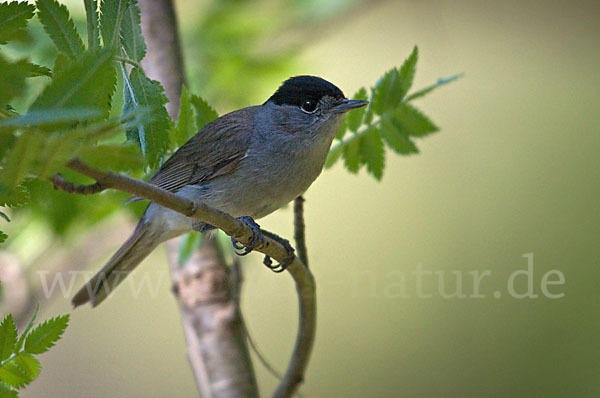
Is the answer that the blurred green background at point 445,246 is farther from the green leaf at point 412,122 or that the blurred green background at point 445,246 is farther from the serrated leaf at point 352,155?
the green leaf at point 412,122

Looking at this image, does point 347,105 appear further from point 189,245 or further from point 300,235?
point 189,245

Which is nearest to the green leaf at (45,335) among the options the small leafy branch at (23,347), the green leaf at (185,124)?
the small leafy branch at (23,347)

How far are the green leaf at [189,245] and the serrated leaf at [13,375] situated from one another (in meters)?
1.48

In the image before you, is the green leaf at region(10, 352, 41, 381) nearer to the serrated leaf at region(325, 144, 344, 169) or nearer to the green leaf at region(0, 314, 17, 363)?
the green leaf at region(0, 314, 17, 363)

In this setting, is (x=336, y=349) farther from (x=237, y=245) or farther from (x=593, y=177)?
(x=237, y=245)

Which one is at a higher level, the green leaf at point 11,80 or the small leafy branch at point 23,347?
the green leaf at point 11,80

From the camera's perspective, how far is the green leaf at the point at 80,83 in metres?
1.20

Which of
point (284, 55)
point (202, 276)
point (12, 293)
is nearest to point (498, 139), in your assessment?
point (284, 55)

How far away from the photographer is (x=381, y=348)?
686cm

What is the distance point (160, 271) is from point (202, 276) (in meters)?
1.91

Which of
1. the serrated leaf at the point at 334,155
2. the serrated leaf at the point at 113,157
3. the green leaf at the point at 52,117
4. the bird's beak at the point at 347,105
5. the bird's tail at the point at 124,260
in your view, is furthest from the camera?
the bird's tail at the point at 124,260

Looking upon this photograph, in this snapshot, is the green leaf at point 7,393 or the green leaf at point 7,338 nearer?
the green leaf at point 7,393

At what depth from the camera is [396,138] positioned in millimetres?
2615

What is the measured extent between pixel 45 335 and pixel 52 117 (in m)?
0.78
